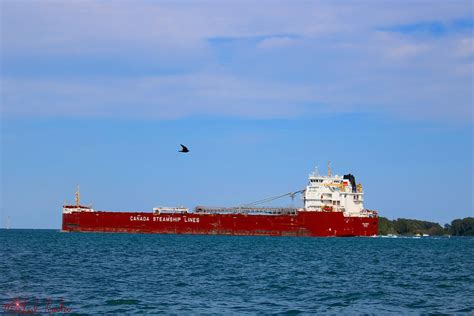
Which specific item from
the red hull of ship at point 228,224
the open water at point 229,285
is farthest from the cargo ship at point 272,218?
the open water at point 229,285

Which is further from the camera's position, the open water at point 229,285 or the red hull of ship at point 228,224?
the red hull of ship at point 228,224

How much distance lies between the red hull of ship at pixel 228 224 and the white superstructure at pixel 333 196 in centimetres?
195

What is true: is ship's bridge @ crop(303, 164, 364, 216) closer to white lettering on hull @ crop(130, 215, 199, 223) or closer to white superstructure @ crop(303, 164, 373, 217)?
white superstructure @ crop(303, 164, 373, 217)

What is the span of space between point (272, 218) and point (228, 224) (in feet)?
17.7

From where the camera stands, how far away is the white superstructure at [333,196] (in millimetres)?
80312

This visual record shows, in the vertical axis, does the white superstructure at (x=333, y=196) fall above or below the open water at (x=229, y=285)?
above

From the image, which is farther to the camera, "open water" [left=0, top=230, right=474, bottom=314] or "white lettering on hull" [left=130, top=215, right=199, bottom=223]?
"white lettering on hull" [left=130, top=215, right=199, bottom=223]

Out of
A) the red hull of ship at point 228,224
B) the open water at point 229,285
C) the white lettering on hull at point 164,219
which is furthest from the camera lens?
the white lettering on hull at point 164,219

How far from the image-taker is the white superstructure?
8031 centimetres

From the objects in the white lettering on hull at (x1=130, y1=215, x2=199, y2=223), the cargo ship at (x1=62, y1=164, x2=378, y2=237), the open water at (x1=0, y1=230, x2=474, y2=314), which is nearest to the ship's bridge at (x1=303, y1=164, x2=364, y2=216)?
the cargo ship at (x1=62, y1=164, x2=378, y2=237)

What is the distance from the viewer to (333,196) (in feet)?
264

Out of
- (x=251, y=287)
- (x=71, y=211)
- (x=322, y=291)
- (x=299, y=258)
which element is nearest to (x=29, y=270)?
(x=251, y=287)

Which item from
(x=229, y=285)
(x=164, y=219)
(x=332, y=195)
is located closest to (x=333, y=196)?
(x=332, y=195)

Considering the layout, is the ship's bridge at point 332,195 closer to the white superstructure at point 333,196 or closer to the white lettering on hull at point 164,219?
the white superstructure at point 333,196
